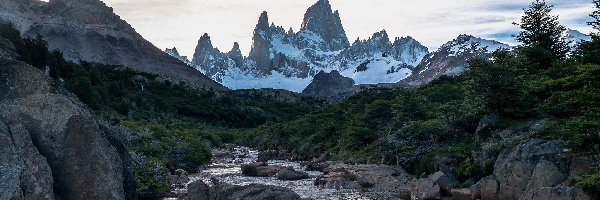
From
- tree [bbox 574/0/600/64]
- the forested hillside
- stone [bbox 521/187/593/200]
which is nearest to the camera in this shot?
stone [bbox 521/187/593/200]

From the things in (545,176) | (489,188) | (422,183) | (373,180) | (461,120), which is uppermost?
(461,120)

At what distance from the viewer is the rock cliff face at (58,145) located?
10414 millimetres

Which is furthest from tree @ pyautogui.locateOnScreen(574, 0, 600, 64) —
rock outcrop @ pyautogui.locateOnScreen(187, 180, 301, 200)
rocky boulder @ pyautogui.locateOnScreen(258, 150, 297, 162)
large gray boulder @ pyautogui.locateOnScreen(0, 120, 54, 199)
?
large gray boulder @ pyautogui.locateOnScreen(0, 120, 54, 199)

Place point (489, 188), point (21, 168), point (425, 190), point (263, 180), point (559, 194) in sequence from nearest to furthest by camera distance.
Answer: point (21, 168)
point (559, 194)
point (489, 188)
point (425, 190)
point (263, 180)

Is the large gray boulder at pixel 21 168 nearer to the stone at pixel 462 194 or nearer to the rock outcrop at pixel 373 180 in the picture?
the stone at pixel 462 194

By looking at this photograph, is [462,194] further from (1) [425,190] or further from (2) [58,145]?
(2) [58,145]

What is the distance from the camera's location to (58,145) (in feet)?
36.4

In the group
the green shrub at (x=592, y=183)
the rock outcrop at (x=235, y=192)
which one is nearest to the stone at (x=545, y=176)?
the green shrub at (x=592, y=183)

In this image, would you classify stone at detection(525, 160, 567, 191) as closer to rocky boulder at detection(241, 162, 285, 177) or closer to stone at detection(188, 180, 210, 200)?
stone at detection(188, 180, 210, 200)

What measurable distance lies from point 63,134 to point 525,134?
65.6 feet

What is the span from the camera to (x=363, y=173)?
30797 millimetres

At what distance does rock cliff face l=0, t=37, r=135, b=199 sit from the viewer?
10414 mm

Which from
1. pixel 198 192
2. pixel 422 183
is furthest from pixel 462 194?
pixel 198 192

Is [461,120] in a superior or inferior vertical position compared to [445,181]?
superior
